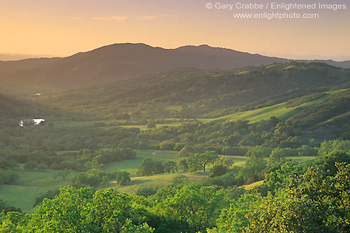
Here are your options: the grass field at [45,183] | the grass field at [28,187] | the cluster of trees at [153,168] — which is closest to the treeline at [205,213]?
the grass field at [45,183]

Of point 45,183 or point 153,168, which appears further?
point 153,168

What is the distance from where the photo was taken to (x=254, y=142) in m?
185

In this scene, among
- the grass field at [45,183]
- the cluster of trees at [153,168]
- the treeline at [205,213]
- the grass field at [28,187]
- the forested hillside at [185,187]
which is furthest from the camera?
the cluster of trees at [153,168]

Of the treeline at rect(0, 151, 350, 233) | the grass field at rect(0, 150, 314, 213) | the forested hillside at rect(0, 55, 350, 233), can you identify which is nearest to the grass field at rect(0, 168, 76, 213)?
the grass field at rect(0, 150, 314, 213)

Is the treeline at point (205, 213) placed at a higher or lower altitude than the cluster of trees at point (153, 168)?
higher

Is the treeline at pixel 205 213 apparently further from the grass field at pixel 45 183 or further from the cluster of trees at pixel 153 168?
the cluster of trees at pixel 153 168

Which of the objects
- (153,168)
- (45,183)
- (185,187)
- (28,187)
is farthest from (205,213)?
(45,183)

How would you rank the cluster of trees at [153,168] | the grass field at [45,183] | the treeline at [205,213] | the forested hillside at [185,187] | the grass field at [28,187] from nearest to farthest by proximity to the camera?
the treeline at [205,213] → the forested hillside at [185,187] → the grass field at [45,183] → the grass field at [28,187] → the cluster of trees at [153,168]

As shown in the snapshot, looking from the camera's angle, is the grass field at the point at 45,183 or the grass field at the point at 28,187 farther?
the grass field at the point at 28,187

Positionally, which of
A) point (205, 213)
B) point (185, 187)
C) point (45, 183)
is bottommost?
point (45, 183)

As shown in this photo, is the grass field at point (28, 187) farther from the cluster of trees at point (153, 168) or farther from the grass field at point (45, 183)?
the cluster of trees at point (153, 168)

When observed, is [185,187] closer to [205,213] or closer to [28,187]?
[205,213]

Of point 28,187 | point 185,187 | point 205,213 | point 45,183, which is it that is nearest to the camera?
point 205,213

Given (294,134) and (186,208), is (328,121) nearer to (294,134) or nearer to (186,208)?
(294,134)
